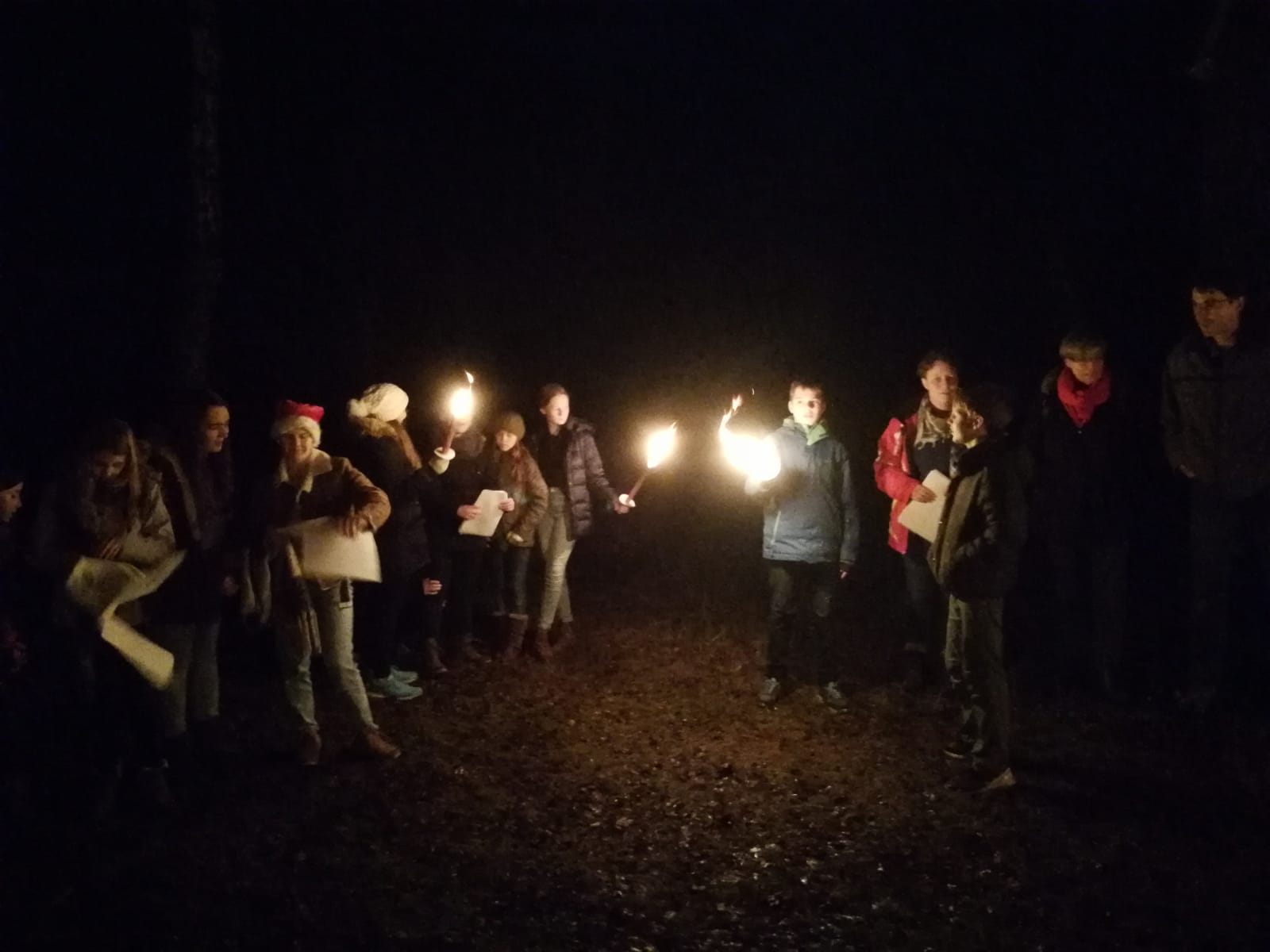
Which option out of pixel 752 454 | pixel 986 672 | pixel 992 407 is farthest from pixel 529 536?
pixel 992 407

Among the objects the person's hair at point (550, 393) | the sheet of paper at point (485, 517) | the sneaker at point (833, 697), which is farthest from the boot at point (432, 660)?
the sneaker at point (833, 697)

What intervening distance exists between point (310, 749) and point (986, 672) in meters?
4.00

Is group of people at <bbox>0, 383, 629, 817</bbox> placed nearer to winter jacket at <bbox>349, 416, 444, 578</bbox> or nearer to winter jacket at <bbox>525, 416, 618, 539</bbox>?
winter jacket at <bbox>349, 416, 444, 578</bbox>

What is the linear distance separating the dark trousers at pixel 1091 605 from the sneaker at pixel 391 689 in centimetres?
469

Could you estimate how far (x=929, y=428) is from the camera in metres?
7.76

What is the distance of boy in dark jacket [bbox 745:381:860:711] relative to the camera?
7.75m

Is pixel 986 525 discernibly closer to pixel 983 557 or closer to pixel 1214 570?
pixel 983 557

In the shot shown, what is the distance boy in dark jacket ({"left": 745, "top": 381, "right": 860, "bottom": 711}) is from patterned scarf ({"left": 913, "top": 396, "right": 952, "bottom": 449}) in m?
0.54

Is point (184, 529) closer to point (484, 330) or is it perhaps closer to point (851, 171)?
point (484, 330)

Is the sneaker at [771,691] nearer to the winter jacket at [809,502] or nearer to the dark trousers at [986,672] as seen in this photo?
the winter jacket at [809,502]

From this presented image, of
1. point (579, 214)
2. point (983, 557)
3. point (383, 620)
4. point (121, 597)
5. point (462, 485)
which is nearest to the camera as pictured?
point (121, 597)

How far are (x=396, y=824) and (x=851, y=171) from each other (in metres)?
13.3

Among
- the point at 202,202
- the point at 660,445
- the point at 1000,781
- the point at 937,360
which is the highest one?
the point at 202,202

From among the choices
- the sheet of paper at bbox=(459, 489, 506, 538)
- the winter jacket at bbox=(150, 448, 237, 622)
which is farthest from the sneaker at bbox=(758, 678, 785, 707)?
the winter jacket at bbox=(150, 448, 237, 622)
